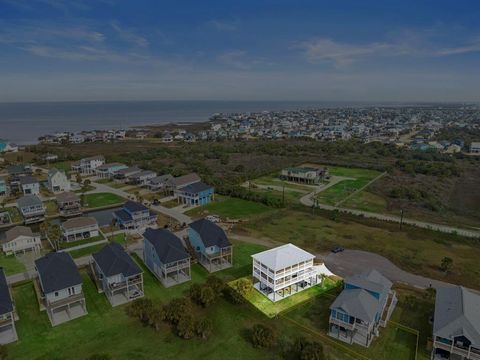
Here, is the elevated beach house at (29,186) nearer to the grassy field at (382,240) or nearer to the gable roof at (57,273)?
the gable roof at (57,273)

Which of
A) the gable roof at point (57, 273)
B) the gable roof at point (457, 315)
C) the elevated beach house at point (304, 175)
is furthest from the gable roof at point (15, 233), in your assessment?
the elevated beach house at point (304, 175)

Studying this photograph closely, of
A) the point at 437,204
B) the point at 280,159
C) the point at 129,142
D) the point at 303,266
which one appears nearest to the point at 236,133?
the point at 129,142

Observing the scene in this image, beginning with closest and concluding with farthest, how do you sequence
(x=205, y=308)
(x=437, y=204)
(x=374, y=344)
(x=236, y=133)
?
1. (x=374, y=344)
2. (x=205, y=308)
3. (x=437, y=204)
4. (x=236, y=133)

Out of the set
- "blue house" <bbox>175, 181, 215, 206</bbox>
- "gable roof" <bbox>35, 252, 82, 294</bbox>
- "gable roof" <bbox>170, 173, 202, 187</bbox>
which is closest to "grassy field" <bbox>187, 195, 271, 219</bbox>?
"blue house" <bbox>175, 181, 215, 206</bbox>

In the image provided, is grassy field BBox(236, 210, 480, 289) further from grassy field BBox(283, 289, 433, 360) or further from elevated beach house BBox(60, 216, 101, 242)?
elevated beach house BBox(60, 216, 101, 242)

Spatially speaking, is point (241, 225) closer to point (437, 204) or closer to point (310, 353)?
point (310, 353)

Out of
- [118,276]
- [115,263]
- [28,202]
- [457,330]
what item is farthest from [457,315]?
[28,202]
